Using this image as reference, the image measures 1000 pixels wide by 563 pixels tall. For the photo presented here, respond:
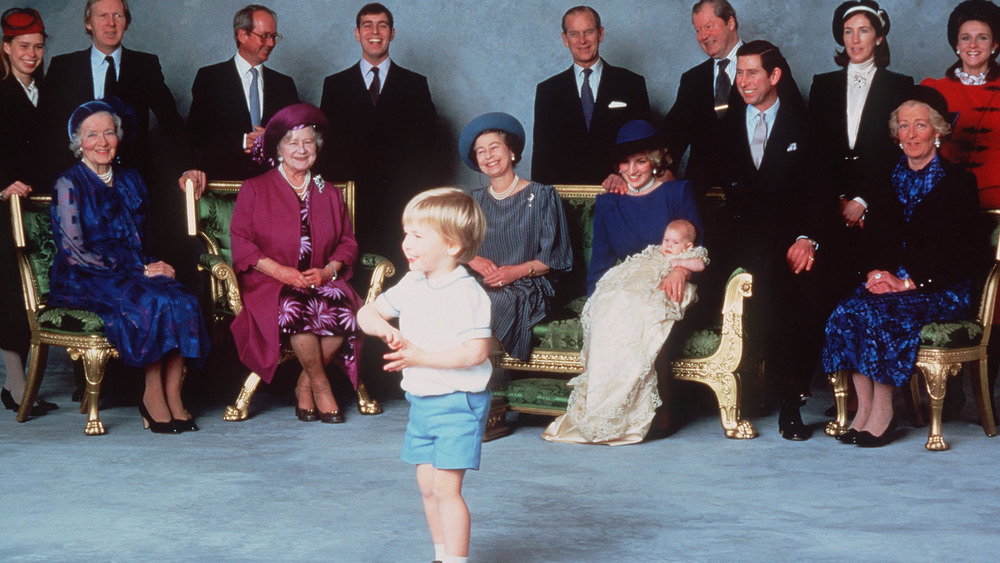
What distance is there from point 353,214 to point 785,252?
96.7 inches

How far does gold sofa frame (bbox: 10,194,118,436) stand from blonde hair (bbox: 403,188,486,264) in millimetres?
2938

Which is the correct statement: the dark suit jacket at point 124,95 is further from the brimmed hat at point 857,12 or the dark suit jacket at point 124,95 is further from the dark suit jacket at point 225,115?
the brimmed hat at point 857,12

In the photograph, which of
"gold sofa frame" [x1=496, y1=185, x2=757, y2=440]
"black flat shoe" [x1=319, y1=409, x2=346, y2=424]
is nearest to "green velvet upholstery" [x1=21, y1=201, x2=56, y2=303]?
"black flat shoe" [x1=319, y1=409, x2=346, y2=424]

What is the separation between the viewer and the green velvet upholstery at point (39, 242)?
18.6ft

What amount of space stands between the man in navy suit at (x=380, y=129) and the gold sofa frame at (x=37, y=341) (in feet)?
5.83

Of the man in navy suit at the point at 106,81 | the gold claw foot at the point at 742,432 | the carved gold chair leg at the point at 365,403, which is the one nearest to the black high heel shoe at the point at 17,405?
the man in navy suit at the point at 106,81

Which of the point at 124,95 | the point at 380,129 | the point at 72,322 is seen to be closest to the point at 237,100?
the point at 124,95

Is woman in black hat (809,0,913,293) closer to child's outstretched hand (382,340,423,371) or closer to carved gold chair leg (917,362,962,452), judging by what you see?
carved gold chair leg (917,362,962,452)

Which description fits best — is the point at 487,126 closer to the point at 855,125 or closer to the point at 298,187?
the point at 298,187

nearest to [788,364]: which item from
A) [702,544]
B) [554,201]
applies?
[554,201]

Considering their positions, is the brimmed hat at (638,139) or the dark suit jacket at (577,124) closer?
the brimmed hat at (638,139)

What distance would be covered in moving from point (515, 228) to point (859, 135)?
190cm

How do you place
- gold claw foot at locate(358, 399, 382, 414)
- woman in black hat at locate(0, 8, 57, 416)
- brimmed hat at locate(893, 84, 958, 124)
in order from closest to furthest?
brimmed hat at locate(893, 84, 958, 124) → gold claw foot at locate(358, 399, 382, 414) → woman in black hat at locate(0, 8, 57, 416)

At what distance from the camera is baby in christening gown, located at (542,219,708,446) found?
199 inches
